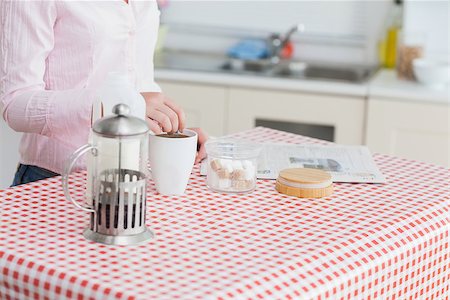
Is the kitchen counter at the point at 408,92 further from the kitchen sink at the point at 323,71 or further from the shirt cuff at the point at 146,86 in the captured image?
the shirt cuff at the point at 146,86

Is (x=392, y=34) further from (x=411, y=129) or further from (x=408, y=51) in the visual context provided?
(x=411, y=129)

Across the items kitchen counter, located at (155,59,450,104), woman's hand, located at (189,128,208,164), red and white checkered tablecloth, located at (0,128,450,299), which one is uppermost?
kitchen counter, located at (155,59,450,104)

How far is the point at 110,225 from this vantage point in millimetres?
1524

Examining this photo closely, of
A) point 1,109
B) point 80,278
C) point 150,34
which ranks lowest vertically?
point 80,278

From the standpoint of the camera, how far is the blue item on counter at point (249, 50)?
399 cm

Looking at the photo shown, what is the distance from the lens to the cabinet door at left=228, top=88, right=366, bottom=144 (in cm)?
357

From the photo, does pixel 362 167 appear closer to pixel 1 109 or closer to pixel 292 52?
pixel 1 109

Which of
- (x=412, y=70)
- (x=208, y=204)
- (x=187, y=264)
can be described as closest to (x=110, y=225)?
(x=187, y=264)

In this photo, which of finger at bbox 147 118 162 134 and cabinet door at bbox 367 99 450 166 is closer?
finger at bbox 147 118 162 134

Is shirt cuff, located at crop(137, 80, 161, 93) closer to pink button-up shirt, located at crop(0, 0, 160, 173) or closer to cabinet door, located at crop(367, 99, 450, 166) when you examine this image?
pink button-up shirt, located at crop(0, 0, 160, 173)

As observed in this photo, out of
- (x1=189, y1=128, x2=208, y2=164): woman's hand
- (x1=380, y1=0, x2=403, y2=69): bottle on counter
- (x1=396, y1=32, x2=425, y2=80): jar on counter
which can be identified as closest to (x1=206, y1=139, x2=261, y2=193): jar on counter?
A: (x1=189, y1=128, x2=208, y2=164): woman's hand

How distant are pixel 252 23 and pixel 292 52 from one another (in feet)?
0.74

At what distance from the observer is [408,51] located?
12.3ft

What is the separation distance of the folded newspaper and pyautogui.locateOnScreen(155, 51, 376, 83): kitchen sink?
1602mm
